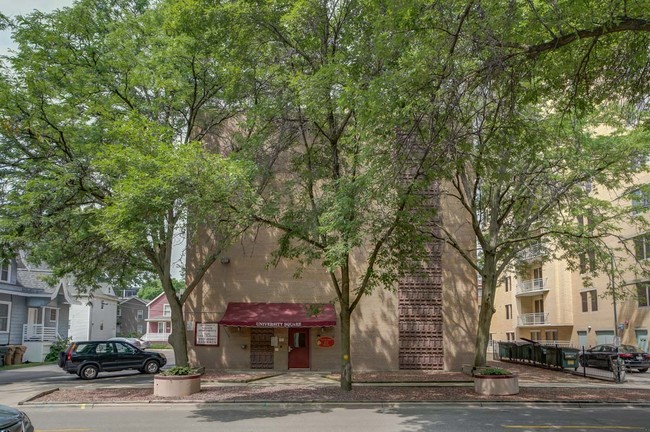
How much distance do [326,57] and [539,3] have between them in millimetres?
7484

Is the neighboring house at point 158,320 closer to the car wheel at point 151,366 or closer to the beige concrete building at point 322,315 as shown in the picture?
the car wheel at point 151,366

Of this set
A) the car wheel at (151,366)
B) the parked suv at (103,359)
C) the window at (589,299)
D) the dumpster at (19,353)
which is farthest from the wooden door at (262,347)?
the window at (589,299)

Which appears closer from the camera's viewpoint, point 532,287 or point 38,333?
point 38,333

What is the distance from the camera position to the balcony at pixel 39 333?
116 ft

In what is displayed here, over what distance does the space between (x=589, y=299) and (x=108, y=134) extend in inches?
1532

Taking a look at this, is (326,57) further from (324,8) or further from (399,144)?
(399,144)

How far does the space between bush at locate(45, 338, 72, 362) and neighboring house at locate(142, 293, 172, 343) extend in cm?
3048

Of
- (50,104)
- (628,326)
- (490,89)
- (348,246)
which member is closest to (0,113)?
(50,104)

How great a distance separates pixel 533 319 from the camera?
50.8m

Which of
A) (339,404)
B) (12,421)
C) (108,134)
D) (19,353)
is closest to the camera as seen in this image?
(12,421)

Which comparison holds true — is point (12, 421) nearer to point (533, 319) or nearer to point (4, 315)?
point (4, 315)

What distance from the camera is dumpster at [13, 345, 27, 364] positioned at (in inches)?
1282

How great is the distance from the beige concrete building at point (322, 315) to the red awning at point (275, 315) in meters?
0.07

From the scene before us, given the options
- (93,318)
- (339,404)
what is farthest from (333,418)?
(93,318)
